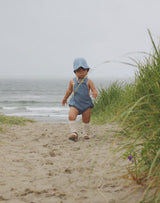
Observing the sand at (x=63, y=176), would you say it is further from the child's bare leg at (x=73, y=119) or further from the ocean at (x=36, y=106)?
the ocean at (x=36, y=106)

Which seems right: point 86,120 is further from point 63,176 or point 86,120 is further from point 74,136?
point 63,176

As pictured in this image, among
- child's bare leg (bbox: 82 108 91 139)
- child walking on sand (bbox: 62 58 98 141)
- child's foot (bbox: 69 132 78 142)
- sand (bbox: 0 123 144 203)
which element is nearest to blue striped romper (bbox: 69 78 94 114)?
child walking on sand (bbox: 62 58 98 141)

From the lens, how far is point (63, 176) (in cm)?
260

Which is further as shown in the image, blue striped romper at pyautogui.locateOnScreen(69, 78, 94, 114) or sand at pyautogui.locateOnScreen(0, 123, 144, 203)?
blue striped romper at pyautogui.locateOnScreen(69, 78, 94, 114)

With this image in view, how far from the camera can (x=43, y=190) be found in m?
2.26

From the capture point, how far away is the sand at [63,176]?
2.06 m

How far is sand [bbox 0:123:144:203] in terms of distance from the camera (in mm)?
2059

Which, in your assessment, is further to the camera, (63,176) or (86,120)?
(86,120)

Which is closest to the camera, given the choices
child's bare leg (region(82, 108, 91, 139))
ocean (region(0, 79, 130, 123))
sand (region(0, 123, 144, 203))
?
sand (region(0, 123, 144, 203))

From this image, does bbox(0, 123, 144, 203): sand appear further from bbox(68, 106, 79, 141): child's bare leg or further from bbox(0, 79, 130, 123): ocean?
bbox(0, 79, 130, 123): ocean

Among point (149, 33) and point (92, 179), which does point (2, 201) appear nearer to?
point (92, 179)

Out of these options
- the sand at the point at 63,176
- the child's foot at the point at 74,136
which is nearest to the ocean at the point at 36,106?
the child's foot at the point at 74,136

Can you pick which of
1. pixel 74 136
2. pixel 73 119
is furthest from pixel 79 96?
pixel 74 136

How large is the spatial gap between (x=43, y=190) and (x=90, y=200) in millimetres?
459
